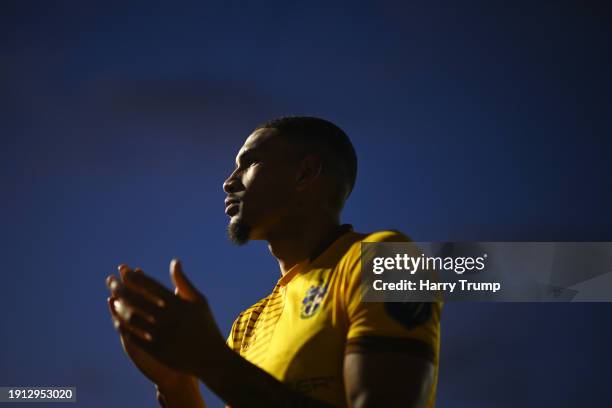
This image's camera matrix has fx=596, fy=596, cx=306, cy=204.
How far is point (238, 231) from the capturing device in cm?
260

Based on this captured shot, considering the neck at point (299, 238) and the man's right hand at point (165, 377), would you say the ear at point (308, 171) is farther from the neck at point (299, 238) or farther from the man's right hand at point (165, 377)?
the man's right hand at point (165, 377)

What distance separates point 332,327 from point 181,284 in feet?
1.72

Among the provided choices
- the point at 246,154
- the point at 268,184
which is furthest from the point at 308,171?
the point at 246,154

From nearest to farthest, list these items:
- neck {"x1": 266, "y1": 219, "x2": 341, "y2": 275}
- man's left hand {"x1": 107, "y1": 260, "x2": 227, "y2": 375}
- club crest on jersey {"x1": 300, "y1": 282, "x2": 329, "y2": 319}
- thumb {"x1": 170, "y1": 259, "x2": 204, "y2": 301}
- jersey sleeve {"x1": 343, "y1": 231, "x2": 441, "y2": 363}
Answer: man's left hand {"x1": 107, "y1": 260, "x2": 227, "y2": 375} < thumb {"x1": 170, "y1": 259, "x2": 204, "y2": 301} < jersey sleeve {"x1": 343, "y1": 231, "x2": 441, "y2": 363} < club crest on jersey {"x1": 300, "y1": 282, "x2": 329, "y2": 319} < neck {"x1": 266, "y1": 219, "x2": 341, "y2": 275}

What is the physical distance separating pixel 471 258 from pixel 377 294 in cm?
155

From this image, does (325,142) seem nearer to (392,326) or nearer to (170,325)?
(392,326)

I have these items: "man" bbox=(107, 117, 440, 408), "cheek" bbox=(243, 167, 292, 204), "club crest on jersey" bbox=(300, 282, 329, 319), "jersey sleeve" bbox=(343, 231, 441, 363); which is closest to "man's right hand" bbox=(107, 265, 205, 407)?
"man" bbox=(107, 117, 440, 408)

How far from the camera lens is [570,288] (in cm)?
386

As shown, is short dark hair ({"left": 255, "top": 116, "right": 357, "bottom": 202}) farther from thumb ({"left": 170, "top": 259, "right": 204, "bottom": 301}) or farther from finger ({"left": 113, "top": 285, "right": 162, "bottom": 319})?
finger ({"left": 113, "top": 285, "right": 162, "bottom": 319})

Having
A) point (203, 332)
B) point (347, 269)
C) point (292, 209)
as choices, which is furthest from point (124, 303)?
point (292, 209)

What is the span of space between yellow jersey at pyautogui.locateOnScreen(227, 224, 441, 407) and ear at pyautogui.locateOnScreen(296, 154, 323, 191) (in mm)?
414

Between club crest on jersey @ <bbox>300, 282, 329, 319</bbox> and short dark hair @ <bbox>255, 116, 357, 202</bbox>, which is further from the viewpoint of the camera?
short dark hair @ <bbox>255, 116, 357, 202</bbox>

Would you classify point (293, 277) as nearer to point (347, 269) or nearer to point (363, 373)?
point (347, 269)

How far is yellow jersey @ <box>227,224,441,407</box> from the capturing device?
5.40 feet
